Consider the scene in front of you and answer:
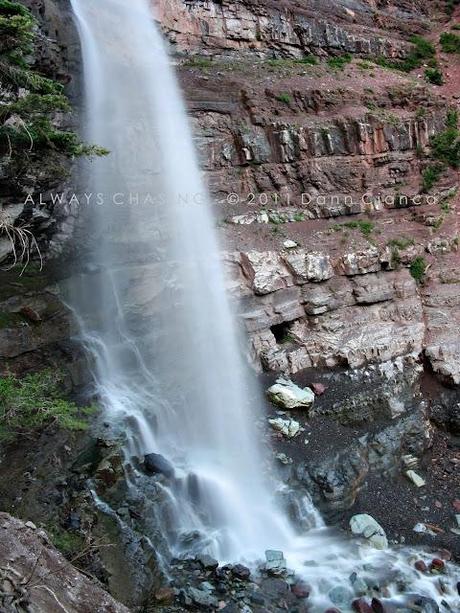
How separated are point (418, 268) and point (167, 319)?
7651 mm

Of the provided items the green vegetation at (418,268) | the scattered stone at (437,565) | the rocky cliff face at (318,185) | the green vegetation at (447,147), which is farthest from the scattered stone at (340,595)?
the green vegetation at (447,147)

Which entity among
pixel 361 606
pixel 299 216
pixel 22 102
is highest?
pixel 22 102

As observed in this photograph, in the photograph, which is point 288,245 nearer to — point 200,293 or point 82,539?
point 200,293

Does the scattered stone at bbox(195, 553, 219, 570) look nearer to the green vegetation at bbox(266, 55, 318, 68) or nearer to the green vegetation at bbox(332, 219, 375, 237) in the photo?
the green vegetation at bbox(332, 219, 375, 237)

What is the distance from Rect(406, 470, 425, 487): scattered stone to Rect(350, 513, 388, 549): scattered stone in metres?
1.64

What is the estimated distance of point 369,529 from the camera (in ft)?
28.9

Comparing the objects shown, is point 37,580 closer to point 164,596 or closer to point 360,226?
point 164,596

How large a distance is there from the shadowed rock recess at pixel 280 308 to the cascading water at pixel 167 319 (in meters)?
0.24

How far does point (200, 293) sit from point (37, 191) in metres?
4.58

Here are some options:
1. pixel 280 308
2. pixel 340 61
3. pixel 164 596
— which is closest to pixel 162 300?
pixel 280 308

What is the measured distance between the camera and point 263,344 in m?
11.8

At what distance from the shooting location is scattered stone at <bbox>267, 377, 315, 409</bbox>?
10.8 meters

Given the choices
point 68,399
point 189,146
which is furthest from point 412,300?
point 68,399

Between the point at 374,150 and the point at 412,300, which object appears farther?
the point at 374,150
